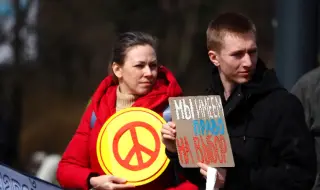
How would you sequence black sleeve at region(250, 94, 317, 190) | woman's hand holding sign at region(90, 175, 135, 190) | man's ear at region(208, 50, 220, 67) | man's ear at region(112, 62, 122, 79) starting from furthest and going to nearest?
1. man's ear at region(112, 62, 122, 79)
2. woman's hand holding sign at region(90, 175, 135, 190)
3. man's ear at region(208, 50, 220, 67)
4. black sleeve at region(250, 94, 317, 190)

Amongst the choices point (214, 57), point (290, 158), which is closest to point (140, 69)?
point (214, 57)

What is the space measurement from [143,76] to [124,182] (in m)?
0.49

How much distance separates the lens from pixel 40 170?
Answer: 291 inches

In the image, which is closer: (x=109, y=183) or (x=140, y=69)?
(x=109, y=183)

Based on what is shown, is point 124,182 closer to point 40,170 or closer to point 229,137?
point 229,137

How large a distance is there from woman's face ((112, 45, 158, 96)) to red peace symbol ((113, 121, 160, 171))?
16cm

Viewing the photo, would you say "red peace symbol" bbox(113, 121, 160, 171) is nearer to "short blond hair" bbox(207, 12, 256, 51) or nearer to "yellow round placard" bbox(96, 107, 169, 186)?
"yellow round placard" bbox(96, 107, 169, 186)

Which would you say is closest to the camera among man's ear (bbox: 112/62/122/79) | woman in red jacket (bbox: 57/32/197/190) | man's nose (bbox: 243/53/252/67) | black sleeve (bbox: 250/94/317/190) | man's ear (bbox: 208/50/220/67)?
black sleeve (bbox: 250/94/317/190)

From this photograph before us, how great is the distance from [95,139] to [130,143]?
6.2 inches

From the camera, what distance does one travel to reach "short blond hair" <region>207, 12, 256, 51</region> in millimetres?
4113

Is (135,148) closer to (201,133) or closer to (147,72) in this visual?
(147,72)

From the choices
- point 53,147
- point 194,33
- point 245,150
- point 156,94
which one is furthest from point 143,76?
point 53,147

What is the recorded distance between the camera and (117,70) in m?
4.71

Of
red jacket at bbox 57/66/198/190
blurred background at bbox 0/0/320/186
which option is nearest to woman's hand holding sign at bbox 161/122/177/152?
red jacket at bbox 57/66/198/190
